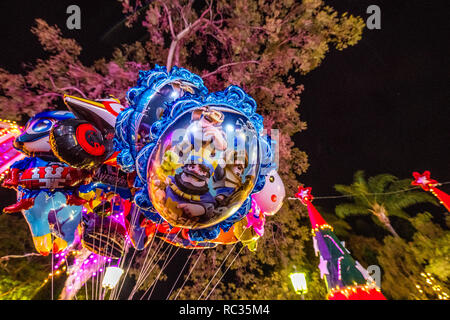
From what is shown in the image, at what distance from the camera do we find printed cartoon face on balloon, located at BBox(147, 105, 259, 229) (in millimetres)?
1173

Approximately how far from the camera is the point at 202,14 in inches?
206

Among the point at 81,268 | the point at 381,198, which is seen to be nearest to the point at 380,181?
the point at 381,198

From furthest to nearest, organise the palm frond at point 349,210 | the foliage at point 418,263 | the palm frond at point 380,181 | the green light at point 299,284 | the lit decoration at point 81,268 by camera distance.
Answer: the palm frond at point 349,210 → the palm frond at point 380,181 → the foliage at point 418,263 → the green light at point 299,284 → the lit decoration at point 81,268

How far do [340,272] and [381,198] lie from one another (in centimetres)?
887

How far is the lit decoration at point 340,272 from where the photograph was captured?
8.48 ft

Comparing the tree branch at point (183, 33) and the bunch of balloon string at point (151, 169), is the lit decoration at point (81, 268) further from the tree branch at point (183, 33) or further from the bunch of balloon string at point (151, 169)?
A: the tree branch at point (183, 33)

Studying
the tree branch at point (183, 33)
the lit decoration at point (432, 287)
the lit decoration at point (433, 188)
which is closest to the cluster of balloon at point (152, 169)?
the lit decoration at point (433, 188)

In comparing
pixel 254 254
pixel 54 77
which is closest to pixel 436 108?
pixel 254 254

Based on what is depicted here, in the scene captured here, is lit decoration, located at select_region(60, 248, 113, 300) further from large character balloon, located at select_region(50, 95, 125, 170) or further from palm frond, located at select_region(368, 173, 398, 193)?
palm frond, located at select_region(368, 173, 398, 193)

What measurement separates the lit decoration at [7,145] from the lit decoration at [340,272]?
4.47 meters

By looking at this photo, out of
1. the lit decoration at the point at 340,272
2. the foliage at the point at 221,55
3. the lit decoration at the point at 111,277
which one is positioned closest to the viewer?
the lit decoration at the point at 340,272

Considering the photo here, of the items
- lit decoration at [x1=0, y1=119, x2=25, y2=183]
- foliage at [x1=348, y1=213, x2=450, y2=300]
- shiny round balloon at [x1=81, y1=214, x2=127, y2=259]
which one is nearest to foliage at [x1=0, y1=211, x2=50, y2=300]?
lit decoration at [x1=0, y1=119, x2=25, y2=183]
